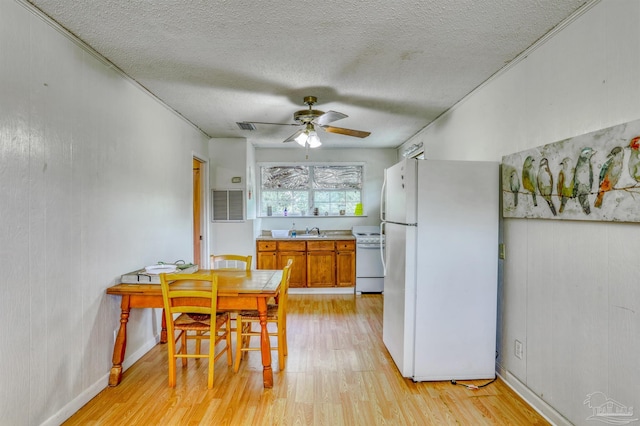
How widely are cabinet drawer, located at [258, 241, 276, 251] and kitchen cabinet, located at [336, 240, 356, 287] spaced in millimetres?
1032

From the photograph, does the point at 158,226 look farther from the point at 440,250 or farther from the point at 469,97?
the point at 469,97

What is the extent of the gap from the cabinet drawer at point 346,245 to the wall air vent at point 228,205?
1.59m

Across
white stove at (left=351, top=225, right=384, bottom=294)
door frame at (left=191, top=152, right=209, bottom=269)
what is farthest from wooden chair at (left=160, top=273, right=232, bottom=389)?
white stove at (left=351, top=225, right=384, bottom=294)

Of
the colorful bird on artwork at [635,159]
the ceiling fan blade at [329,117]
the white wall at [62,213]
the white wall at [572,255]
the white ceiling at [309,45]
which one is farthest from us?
the ceiling fan blade at [329,117]

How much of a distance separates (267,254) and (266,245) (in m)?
0.15

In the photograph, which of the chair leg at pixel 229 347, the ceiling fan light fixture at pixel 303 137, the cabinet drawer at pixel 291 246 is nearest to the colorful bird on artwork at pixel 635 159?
the ceiling fan light fixture at pixel 303 137

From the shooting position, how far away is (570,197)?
1.94 metres

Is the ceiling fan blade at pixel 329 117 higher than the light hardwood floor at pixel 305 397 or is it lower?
higher

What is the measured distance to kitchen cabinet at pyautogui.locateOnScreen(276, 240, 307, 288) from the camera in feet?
17.5

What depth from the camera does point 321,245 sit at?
211 inches

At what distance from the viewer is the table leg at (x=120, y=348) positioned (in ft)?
8.32

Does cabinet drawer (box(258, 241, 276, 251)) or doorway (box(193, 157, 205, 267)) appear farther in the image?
cabinet drawer (box(258, 241, 276, 251))

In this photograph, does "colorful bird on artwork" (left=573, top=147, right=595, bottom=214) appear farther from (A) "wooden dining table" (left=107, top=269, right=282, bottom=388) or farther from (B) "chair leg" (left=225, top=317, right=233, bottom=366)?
(B) "chair leg" (left=225, top=317, right=233, bottom=366)

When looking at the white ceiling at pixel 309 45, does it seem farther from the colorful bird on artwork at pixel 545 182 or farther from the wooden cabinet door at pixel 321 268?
the wooden cabinet door at pixel 321 268
